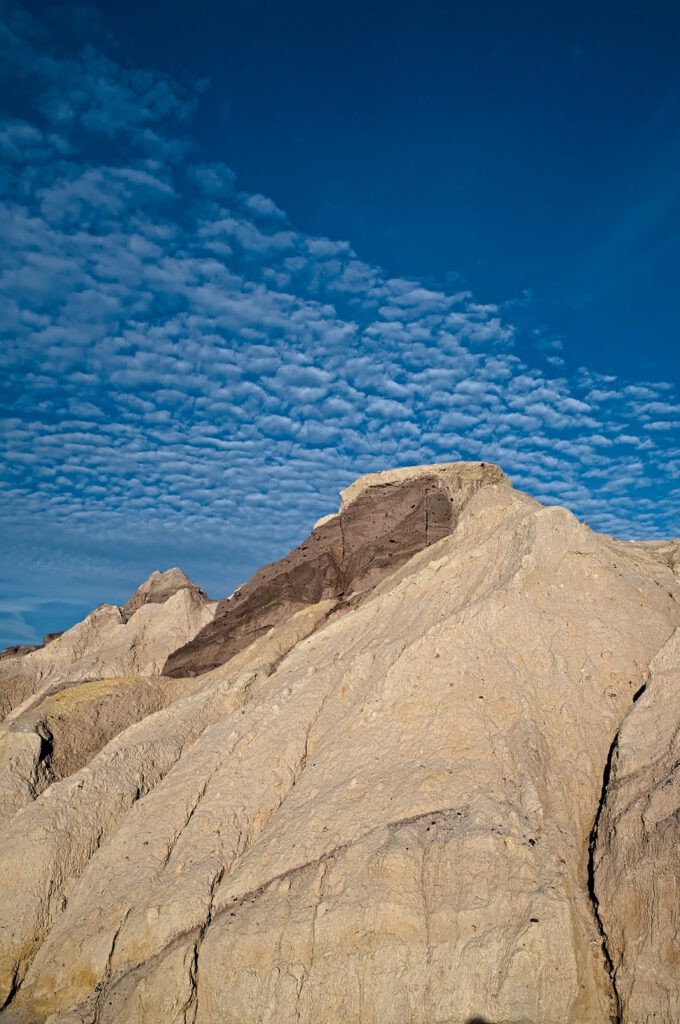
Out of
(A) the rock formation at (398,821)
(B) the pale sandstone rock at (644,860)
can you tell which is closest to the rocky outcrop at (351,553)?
(A) the rock formation at (398,821)

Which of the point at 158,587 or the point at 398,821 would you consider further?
the point at 158,587

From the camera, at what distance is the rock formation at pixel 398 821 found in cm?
957

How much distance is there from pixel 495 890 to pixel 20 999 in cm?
856

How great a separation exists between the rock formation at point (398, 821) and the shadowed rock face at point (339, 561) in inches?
90.8

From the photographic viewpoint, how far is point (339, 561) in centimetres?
2412

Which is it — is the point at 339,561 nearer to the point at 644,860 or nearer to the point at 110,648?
the point at 110,648

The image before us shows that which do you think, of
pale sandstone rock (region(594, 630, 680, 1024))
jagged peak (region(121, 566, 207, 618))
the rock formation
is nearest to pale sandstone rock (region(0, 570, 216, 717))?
jagged peak (region(121, 566, 207, 618))

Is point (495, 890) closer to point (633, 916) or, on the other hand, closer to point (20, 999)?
point (633, 916)

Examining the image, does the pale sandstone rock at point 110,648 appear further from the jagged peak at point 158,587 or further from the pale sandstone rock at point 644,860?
the pale sandstone rock at point 644,860

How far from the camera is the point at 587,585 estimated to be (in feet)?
50.3

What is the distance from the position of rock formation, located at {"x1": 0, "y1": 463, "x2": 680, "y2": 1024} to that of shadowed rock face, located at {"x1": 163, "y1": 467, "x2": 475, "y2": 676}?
231 cm

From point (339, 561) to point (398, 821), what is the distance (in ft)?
43.2

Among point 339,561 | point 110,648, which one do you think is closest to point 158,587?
point 110,648

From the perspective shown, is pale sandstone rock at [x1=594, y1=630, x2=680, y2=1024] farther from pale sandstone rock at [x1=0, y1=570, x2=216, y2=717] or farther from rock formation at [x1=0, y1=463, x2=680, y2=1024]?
pale sandstone rock at [x1=0, y1=570, x2=216, y2=717]
